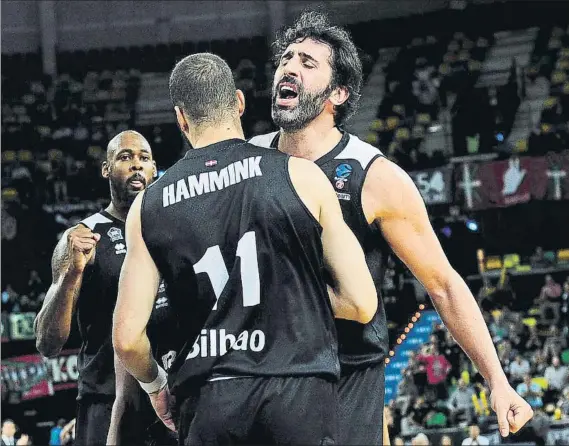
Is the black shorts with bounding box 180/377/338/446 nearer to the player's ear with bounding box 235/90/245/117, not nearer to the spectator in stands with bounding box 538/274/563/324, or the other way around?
the player's ear with bounding box 235/90/245/117

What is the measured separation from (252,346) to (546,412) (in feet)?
39.8

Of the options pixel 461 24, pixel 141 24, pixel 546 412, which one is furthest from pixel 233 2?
pixel 546 412

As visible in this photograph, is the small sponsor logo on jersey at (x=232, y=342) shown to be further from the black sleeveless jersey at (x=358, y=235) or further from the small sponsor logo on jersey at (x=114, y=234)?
the small sponsor logo on jersey at (x=114, y=234)

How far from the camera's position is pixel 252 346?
10.3 ft

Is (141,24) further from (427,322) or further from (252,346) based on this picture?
(252,346)

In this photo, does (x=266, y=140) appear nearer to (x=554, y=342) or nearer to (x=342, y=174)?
(x=342, y=174)

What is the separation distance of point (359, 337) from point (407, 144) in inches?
635

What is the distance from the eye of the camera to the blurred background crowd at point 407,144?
1599cm

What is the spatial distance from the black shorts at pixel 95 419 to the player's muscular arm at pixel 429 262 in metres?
1.80

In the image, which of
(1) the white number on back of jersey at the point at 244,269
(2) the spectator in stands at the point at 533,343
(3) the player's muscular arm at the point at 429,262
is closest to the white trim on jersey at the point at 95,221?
(3) the player's muscular arm at the point at 429,262

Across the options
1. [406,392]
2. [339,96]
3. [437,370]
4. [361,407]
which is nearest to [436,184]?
[437,370]

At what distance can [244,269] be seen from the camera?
10.2 ft

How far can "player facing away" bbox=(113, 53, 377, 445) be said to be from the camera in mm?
3100

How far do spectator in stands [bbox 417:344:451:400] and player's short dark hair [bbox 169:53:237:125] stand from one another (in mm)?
12711
